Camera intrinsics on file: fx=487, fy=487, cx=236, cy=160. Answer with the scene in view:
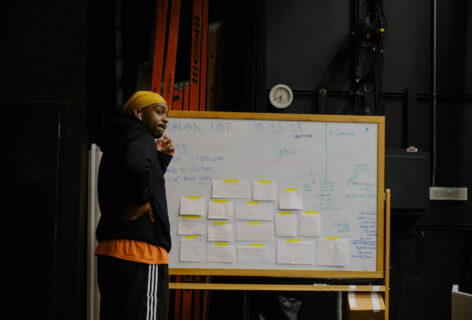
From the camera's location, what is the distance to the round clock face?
3609mm

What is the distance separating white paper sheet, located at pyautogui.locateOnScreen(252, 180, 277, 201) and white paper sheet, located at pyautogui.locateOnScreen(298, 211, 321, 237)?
0.21 m

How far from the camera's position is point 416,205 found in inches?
134

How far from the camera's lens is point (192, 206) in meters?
2.75

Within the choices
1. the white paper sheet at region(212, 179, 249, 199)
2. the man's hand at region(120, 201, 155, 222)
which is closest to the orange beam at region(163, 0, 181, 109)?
the white paper sheet at region(212, 179, 249, 199)

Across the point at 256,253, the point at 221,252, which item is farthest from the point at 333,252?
the point at 221,252

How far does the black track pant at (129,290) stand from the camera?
1907mm

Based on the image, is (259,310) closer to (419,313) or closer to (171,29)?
(419,313)

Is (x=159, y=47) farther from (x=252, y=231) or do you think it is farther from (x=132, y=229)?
(x=132, y=229)

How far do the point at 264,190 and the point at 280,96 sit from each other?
3.59ft

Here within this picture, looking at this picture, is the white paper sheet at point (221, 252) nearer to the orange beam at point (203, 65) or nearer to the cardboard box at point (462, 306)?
the orange beam at point (203, 65)

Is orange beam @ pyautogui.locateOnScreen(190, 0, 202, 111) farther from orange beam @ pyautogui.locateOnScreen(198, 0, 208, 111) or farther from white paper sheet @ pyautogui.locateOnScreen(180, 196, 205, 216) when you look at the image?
white paper sheet @ pyautogui.locateOnScreen(180, 196, 205, 216)

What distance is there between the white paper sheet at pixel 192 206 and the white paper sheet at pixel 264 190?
0.30 m

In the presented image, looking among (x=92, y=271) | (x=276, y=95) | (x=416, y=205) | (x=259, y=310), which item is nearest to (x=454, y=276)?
(x=416, y=205)

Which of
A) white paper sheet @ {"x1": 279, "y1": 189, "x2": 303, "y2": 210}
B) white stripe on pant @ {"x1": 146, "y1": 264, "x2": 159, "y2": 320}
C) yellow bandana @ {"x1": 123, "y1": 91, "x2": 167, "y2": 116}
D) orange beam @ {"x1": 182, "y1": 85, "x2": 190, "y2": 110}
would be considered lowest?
white stripe on pant @ {"x1": 146, "y1": 264, "x2": 159, "y2": 320}
